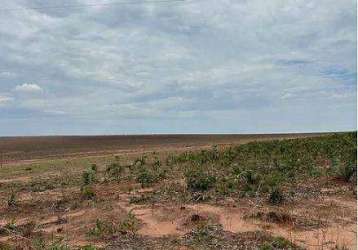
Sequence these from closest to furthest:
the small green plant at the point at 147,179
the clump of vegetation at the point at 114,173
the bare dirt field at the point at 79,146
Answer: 1. the small green plant at the point at 147,179
2. the clump of vegetation at the point at 114,173
3. the bare dirt field at the point at 79,146

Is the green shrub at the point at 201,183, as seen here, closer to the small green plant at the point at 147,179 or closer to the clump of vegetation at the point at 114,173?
the small green plant at the point at 147,179

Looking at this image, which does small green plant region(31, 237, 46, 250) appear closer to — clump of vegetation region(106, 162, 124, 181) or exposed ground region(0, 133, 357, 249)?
exposed ground region(0, 133, 357, 249)

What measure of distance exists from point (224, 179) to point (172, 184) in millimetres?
1395

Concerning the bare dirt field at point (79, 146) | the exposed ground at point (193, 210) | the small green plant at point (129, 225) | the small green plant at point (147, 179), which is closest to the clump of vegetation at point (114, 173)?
the exposed ground at point (193, 210)

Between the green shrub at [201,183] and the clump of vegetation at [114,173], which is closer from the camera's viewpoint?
the green shrub at [201,183]

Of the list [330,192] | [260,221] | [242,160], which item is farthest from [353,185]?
[242,160]

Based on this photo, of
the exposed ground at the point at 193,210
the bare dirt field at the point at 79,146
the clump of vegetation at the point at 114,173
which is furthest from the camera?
the bare dirt field at the point at 79,146

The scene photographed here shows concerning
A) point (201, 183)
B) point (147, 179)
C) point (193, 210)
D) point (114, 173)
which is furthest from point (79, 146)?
point (193, 210)

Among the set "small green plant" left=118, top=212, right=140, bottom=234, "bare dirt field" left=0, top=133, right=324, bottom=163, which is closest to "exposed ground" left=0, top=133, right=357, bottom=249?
"small green plant" left=118, top=212, right=140, bottom=234

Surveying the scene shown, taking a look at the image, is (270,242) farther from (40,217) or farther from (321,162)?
(321,162)

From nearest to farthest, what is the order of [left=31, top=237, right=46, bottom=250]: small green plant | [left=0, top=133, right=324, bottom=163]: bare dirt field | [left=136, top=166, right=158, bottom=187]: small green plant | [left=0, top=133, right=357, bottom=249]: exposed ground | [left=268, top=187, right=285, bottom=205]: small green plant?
1. [left=31, top=237, right=46, bottom=250]: small green plant
2. [left=0, top=133, right=357, bottom=249]: exposed ground
3. [left=268, top=187, right=285, bottom=205]: small green plant
4. [left=136, top=166, right=158, bottom=187]: small green plant
5. [left=0, top=133, right=324, bottom=163]: bare dirt field

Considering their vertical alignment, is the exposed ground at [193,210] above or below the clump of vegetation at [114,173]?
below

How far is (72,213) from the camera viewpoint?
11.1 m

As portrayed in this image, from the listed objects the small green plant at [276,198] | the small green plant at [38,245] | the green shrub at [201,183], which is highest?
the green shrub at [201,183]
